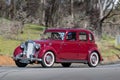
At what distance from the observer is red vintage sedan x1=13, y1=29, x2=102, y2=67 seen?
Result: 66.1ft

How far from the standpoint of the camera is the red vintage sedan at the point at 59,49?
20156mm

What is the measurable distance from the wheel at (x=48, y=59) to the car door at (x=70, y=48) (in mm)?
661

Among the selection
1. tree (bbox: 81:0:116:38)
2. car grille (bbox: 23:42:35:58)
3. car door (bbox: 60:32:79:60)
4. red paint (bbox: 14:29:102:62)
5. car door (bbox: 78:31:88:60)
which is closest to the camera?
car grille (bbox: 23:42:35:58)

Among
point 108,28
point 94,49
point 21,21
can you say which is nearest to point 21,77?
point 94,49

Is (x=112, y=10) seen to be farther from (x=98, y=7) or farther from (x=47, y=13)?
(x=47, y=13)

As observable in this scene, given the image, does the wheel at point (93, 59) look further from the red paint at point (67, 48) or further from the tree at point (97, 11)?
the tree at point (97, 11)

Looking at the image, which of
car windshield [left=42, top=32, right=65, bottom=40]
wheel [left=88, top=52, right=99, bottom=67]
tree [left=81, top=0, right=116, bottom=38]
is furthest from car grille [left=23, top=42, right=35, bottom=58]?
tree [left=81, top=0, right=116, bottom=38]

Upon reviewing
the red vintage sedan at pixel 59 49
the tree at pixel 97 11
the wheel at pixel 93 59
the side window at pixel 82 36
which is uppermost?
the tree at pixel 97 11

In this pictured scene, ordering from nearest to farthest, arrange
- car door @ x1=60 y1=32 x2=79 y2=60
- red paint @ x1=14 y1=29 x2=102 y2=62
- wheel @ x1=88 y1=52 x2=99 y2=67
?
red paint @ x1=14 y1=29 x2=102 y2=62, car door @ x1=60 y1=32 x2=79 y2=60, wheel @ x1=88 y1=52 x2=99 y2=67

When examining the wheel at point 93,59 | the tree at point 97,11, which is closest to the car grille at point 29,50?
the wheel at point 93,59

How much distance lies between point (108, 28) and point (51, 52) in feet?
186

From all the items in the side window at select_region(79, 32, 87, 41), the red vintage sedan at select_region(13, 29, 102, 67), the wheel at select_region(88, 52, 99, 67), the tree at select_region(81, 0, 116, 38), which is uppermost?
the tree at select_region(81, 0, 116, 38)

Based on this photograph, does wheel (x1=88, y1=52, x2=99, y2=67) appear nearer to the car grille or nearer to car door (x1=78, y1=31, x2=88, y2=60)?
car door (x1=78, y1=31, x2=88, y2=60)

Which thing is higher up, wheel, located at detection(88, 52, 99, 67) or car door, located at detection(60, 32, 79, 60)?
car door, located at detection(60, 32, 79, 60)
